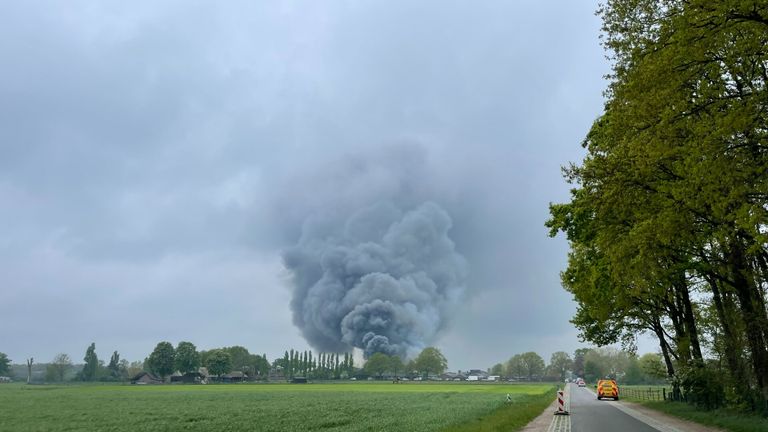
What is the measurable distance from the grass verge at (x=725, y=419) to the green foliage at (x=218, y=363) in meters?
166

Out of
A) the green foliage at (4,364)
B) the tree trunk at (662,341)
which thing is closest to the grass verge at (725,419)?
the tree trunk at (662,341)

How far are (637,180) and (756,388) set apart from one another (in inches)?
497

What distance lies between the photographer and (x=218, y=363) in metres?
176

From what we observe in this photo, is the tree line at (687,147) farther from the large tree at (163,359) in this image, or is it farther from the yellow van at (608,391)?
the large tree at (163,359)

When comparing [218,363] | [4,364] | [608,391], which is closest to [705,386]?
[608,391]

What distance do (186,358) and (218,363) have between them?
Answer: 10754mm

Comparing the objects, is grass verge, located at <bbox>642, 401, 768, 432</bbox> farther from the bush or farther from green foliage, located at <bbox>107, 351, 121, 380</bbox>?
green foliage, located at <bbox>107, 351, 121, 380</bbox>

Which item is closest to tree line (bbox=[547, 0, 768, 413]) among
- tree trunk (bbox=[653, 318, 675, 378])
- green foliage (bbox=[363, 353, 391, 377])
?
tree trunk (bbox=[653, 318, 675, 378])

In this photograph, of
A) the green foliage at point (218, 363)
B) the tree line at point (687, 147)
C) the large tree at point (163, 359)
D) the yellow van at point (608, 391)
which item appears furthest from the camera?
the green foliage at point (218, 363)

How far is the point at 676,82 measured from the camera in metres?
12.3

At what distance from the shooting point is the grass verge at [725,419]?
702 inches

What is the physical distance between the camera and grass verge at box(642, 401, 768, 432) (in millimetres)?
17828

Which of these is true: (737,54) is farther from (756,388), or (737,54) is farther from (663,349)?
(663,349)

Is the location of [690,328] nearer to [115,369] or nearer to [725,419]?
[725,419]
